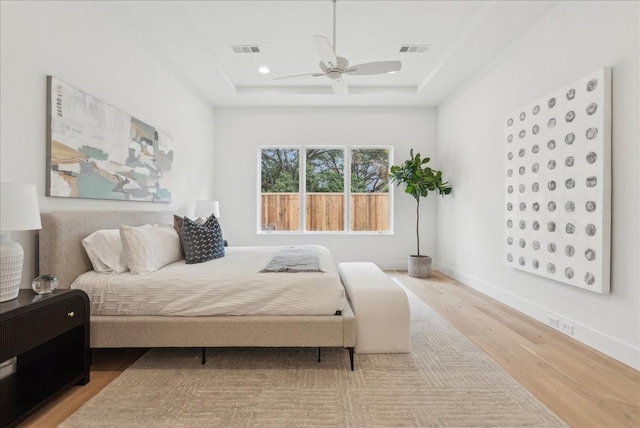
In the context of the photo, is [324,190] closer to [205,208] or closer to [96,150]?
[205,208]

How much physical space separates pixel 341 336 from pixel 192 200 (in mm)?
3362

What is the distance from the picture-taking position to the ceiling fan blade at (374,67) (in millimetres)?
2797

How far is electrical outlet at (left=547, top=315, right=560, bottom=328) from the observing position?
270 centimetres

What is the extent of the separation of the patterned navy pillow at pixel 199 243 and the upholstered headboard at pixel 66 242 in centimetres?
65

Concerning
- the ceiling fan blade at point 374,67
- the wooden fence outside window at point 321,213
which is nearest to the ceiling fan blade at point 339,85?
the ceiling fan blade at point 374,67

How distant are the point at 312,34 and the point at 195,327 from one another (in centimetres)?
316

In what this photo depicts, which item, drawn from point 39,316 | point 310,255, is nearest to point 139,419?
point 39,316

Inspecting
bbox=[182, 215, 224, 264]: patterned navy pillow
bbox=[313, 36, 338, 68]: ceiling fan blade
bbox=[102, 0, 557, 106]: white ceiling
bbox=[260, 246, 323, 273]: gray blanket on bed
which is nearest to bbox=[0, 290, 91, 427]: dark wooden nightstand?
bbox=[182, 215, 224, 264]: patterned navy pillow

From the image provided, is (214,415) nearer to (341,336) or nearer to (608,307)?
(341,336)

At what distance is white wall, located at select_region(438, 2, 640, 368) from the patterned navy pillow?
3187mm

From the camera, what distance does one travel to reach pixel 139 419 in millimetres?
1576

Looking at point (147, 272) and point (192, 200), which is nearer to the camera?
point (147, 272)

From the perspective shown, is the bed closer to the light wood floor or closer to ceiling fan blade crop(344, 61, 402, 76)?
the light wood floor

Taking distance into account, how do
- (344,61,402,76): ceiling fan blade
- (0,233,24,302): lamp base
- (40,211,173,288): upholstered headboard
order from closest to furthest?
1. (0,233,24,302): lamp base
2. (40,211,173,288): upholstered headboard
3. (344,61,402,76): ceiling fan blade
